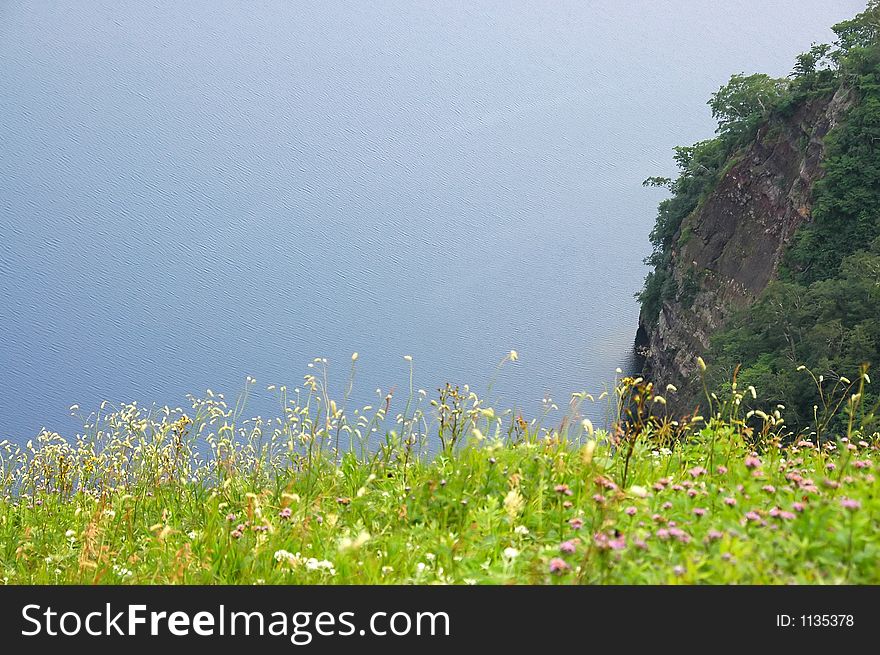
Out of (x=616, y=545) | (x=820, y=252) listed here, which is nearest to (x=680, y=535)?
(x=616, y=545)

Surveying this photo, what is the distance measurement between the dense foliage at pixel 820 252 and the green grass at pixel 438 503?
21.8m

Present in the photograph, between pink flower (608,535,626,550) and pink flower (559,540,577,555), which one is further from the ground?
pink flower (559,540,577,555)

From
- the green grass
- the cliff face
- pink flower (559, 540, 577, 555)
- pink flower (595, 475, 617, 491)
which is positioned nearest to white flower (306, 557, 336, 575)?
the green grass

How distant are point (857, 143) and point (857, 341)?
41.0 feet

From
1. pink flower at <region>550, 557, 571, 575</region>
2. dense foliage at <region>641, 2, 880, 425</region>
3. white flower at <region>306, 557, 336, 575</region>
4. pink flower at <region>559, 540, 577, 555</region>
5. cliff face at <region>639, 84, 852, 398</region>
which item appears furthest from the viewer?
cliff face at <region>639, 84, 852, 398</region>

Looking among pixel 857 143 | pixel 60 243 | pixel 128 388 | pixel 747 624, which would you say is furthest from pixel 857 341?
pixel 60 243

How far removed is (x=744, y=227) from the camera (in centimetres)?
4250

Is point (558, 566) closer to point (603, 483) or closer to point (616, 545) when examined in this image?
point (616, 545)

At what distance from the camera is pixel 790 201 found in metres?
40.3

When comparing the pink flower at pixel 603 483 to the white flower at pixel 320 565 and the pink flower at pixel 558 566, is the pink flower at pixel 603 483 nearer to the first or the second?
the pink flower at pixel 558 566

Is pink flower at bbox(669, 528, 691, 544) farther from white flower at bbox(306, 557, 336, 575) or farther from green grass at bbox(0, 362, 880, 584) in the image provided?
white flower at bbox(306, 557, 336, 575)

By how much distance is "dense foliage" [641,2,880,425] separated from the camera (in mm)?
29625

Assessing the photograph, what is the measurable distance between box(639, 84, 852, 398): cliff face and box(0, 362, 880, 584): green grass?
34540 mm

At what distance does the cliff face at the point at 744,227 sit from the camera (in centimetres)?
4009
